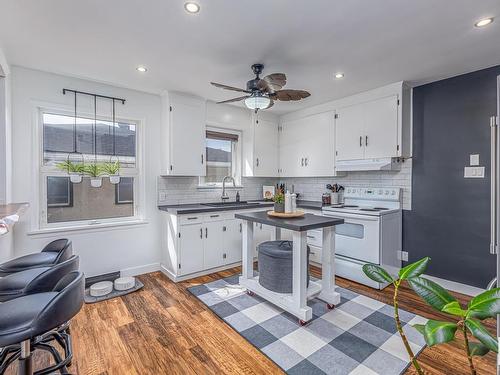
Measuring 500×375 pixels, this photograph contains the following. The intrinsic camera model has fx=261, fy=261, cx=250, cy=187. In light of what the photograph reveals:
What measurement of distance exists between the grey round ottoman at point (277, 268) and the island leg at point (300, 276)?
6.8 inches

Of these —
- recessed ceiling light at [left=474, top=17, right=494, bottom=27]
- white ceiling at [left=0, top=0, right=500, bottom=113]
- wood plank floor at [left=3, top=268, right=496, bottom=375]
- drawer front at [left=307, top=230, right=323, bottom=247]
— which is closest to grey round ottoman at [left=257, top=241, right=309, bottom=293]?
wood plank floor at [left=3, top=268, right=496, bottom=375]

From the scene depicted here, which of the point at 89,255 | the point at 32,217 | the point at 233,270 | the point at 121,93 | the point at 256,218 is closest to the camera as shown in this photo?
the point at 256,218

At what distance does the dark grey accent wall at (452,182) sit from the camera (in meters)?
2.88

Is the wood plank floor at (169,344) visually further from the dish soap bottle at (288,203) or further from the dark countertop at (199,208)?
the dish soap bottle at (288,203)

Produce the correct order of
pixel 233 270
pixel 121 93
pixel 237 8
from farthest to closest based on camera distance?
pixel 233 270 → pixel 121 93 → pixel 237 8

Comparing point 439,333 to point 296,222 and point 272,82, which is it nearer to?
point 296,222

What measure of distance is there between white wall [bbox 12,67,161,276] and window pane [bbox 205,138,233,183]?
896 millimetres

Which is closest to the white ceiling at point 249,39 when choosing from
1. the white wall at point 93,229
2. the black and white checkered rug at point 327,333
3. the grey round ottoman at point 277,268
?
the white wall at point 93,229

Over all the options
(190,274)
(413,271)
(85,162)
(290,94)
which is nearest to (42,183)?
(85,162)

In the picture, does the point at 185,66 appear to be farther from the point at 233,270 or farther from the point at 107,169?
the point at 233,270

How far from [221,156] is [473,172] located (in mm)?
3429

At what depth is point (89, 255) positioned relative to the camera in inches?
126

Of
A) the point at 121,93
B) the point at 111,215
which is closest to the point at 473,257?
the point at 111,215

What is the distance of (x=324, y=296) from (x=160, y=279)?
209 centimetres
